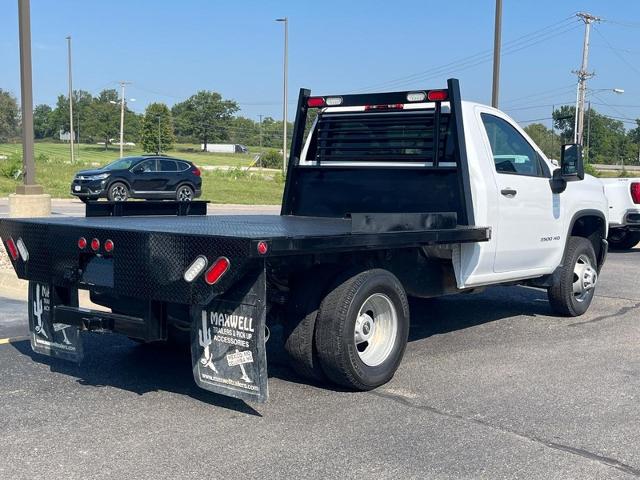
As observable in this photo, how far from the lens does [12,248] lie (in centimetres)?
588

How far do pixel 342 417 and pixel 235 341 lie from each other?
2.91ft

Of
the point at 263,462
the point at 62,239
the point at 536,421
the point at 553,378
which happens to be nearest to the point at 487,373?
the point at 553,378

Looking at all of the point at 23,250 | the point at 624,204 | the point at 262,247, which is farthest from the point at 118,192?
the point at 262,247

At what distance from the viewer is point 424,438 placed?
481cm

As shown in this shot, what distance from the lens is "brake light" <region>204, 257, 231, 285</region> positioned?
15.2 ft

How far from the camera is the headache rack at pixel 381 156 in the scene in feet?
23.0

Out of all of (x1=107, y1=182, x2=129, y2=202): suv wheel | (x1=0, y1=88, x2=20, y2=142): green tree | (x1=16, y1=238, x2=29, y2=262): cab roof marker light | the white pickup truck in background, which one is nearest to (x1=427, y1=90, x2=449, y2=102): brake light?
(x1=16, y1=238, x2=29, y2=262): cab roof marker light

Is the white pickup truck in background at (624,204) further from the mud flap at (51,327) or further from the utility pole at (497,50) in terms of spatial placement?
A: the mud flap at (51,327)

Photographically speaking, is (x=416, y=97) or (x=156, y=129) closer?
(x=416, y=97)

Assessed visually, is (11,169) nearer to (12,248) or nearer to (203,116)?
(12,248)

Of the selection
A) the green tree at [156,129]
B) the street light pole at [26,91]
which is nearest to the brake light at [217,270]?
the street light pole at [26,91]

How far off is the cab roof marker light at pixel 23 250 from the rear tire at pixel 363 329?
216 cm

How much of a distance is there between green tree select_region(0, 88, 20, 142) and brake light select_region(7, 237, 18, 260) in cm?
8899

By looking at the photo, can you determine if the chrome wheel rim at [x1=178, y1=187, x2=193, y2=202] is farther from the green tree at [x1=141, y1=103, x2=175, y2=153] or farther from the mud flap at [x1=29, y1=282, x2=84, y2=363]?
the green tree at [x1=141, y1=103, x2=175, y2=153]
